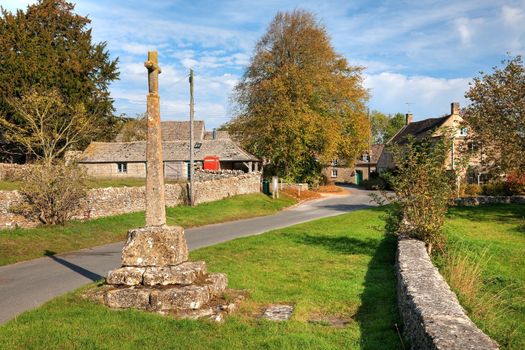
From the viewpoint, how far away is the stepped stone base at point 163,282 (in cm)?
810

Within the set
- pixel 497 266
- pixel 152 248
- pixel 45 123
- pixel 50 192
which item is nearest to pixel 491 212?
pixel 497 266

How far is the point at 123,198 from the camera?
74.2 ft

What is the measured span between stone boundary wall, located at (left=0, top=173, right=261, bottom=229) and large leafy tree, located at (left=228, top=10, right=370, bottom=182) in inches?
306

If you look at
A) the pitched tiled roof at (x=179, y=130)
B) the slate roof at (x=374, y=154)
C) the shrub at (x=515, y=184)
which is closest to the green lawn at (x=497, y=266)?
the shrub at (x=515, y=184)

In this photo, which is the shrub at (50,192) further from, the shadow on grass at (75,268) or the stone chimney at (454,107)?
the stone chimney at (454,107)

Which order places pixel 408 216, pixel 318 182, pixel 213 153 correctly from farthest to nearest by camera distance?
pixel 318 182 < pixel 213 153 < pixel 408 216

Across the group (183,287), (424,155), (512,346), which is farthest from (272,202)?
(512,346)

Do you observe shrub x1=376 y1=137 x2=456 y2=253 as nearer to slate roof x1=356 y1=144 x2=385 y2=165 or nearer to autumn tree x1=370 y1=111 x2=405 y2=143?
slate roof x1=356 y1=144 x2=385 y2=165

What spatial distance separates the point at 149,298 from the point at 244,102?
129ft

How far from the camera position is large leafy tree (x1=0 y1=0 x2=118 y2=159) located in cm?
3625

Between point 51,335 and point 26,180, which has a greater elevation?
point 26,180

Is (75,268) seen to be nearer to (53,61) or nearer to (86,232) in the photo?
(86,232)

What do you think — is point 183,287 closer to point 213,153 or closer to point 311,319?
point 311,319

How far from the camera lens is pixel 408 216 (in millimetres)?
13047
